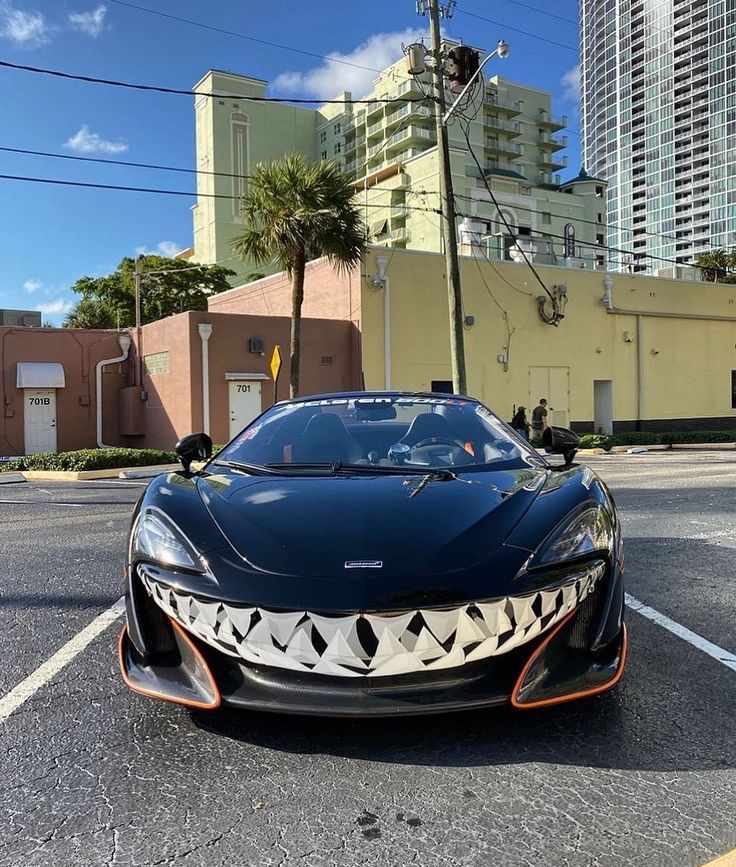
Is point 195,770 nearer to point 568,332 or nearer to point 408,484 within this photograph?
point 408,484

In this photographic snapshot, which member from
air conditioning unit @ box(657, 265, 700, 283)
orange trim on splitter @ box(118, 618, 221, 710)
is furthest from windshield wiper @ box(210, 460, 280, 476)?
air conditioning unit @ box(657, 265, 700, 283)

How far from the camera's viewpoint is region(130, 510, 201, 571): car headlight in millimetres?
2449

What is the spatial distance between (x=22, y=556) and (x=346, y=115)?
76.2 metres

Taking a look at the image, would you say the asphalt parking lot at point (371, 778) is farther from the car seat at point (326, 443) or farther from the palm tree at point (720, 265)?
the palm tree at point (720, 265)

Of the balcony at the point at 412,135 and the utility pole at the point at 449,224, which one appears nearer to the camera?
the utility pole at the point at 449,224

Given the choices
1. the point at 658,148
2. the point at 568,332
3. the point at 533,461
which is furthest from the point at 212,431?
the point at 658,148

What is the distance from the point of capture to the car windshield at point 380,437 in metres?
3.51

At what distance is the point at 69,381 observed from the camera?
22.0 meters

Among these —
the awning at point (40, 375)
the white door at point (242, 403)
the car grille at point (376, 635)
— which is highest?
the awning at point (40, 375)

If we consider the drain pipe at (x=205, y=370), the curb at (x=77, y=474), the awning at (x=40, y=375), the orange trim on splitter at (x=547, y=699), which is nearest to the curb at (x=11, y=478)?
the curb at (x=77, y=474)

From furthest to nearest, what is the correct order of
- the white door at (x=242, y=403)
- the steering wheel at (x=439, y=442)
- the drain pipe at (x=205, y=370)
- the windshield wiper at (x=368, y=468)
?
the white door at (x=242, y=403), the drain pipe at (x=205, y=370), the steering wheel at (x=439, y=442), the windshield wiper at (x=368, y=468)

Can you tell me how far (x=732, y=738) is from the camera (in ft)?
8.36

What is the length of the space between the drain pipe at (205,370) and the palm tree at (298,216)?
2995 mm

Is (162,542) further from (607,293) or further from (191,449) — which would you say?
(607,293)
